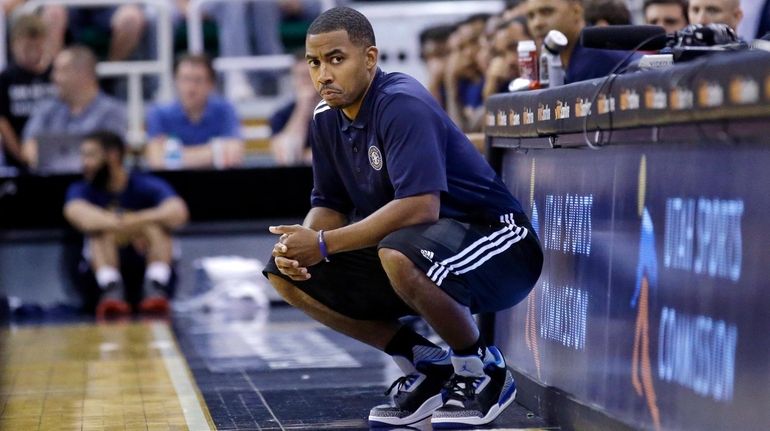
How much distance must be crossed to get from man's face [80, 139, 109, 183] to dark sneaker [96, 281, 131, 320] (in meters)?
0.96

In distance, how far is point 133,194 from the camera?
39.1ft

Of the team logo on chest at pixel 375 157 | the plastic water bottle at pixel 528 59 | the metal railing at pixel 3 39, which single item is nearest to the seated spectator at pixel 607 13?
the plastic water bottle at pixel 528 59

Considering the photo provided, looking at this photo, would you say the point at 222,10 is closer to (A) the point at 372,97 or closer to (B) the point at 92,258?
(B) the point at 92,258

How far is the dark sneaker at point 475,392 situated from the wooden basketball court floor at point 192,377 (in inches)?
3.0

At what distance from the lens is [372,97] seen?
5.33 m

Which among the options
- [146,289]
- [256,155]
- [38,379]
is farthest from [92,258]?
[38,379]

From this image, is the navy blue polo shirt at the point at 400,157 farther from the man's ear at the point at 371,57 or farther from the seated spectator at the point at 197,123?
the seated spectator at the point at 197,123

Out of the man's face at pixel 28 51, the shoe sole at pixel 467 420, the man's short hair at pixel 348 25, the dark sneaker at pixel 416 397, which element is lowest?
the shoe sole at pixel 467 420

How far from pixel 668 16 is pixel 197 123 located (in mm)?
5846

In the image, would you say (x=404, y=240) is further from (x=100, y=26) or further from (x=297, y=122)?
(x=100, y=26)

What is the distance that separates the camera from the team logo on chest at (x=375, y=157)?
5.29 meters

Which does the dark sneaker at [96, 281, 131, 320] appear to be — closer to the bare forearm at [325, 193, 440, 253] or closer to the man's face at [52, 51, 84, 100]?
the man's face at [52, 51, 84, 100]

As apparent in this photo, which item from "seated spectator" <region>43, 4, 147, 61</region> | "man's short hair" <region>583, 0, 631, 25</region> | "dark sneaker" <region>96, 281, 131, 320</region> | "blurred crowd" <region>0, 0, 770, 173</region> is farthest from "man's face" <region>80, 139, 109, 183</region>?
"man's short hair" <region>583, 0, 631, 25</region>

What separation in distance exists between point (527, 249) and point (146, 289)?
23.7ft
